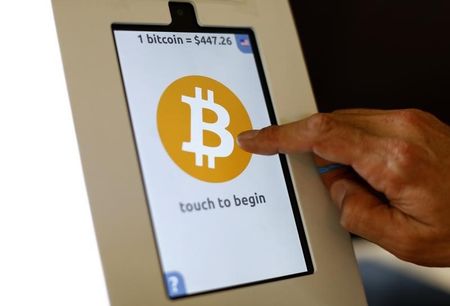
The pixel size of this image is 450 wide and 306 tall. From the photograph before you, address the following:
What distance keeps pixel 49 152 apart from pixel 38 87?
8 centimetres

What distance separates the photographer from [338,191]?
836 mm

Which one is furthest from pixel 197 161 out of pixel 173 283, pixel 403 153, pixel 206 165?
pixel 403 153

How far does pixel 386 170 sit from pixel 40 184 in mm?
422

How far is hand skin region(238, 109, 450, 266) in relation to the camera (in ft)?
2.63

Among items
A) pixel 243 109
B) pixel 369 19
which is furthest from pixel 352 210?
pixel 369 19

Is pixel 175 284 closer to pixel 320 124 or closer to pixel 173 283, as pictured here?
pixel 173 283

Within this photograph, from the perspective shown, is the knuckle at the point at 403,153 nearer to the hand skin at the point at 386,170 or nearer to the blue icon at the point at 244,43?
the hand skin at the point at 386,170

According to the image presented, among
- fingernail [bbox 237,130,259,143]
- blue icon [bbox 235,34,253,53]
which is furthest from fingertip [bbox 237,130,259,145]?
blue icon [bbox 235,34,253,53]

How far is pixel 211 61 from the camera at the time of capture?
828mm

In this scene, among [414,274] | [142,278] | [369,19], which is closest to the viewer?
[142,278]

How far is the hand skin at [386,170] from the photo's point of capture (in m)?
0.80

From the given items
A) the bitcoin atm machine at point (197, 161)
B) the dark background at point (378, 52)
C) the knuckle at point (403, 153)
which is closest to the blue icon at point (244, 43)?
the bitcoin atm machine at point (197, 161)

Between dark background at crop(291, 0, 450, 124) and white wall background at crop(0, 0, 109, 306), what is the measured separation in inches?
23.6

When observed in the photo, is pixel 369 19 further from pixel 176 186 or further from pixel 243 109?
pixel 176 186
